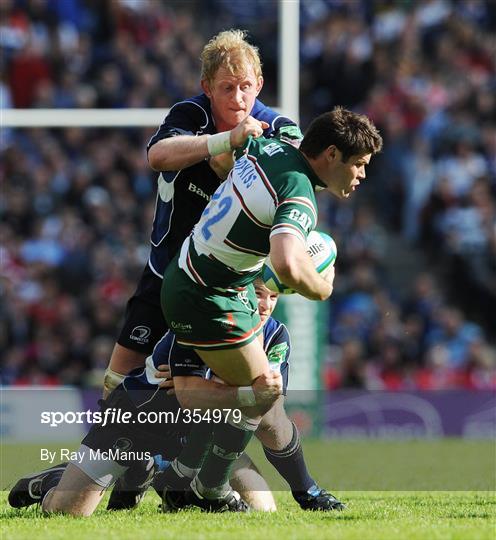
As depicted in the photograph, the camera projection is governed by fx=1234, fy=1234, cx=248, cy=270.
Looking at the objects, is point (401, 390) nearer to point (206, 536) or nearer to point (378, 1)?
point (378, 1)

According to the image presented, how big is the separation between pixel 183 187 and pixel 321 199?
9.66 metres

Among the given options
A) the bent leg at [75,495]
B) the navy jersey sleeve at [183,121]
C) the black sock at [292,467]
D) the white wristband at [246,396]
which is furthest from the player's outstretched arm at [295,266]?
the bent leg at [75,495]

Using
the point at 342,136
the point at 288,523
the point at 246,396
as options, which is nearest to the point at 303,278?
the point at 342,136

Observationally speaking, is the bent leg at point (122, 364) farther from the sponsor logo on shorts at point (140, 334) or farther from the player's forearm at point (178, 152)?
the player's forearm at point (178, 152)

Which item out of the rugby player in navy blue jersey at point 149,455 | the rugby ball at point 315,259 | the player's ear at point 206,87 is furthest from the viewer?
the player's ear at point 206,87

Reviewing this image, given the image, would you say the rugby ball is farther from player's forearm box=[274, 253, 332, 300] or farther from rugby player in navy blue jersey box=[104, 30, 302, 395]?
rugby player in navy blue jersey box=[104, 30, 302, 395]

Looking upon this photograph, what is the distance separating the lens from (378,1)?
18.2 m

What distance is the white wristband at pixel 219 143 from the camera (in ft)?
19.0

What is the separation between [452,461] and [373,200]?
7523 millimetres

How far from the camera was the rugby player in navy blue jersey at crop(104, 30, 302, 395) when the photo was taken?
6125 millimetres

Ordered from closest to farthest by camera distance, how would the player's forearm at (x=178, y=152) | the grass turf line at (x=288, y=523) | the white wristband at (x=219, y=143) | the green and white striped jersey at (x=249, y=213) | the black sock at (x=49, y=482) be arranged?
the grass turf line at (x=288, y=523), the green and white striped jersey at (x=249, y=213), the white wristband at (x=219, y=143), the player's forearm at (x=178, y=152), the black sock at (x=49, y=482)

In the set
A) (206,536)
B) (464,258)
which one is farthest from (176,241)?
(464,258)

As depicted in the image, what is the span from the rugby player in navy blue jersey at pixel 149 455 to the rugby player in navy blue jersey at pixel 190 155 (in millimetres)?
347

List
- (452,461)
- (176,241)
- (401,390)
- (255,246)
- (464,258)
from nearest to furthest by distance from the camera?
(255,246)
(176,241)
(452,461)
(401,390)
(464,258)
